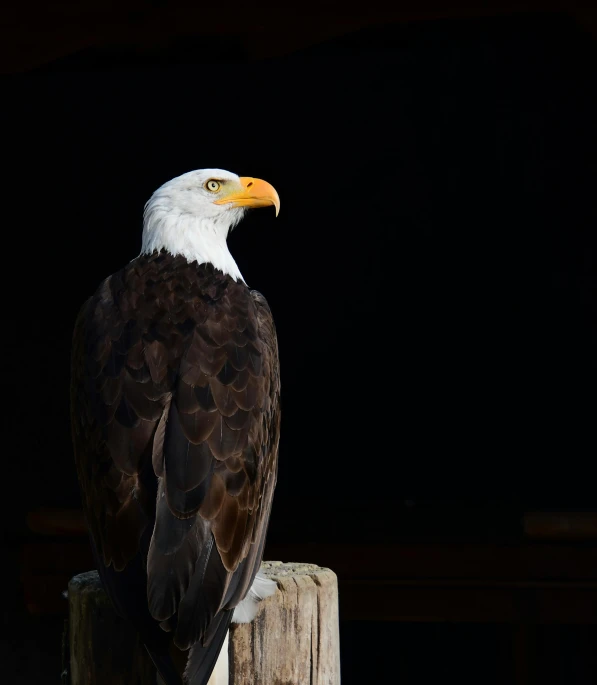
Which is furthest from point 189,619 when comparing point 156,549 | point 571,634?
point 571,634

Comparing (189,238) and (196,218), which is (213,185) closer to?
(196,218)

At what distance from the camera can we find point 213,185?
13.1 feet

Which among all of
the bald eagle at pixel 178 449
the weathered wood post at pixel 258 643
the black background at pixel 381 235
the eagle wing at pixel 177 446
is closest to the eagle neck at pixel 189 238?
the bald eagle at pixel 178 449

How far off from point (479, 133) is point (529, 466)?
6.19 ft

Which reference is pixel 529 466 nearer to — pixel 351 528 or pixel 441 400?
pixel 441 400

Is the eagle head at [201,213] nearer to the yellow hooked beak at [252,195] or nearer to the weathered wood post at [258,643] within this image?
the yellow hooked beak at [252,195]

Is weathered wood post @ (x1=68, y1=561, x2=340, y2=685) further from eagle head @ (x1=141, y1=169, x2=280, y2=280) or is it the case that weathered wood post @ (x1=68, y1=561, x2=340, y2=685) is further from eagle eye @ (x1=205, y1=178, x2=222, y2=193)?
eagle eye @ (x1=205, y1=178, x2=222, y2=193)

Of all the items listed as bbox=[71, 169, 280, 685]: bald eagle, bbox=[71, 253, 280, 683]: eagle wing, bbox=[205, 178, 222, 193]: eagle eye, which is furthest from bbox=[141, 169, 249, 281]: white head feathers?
bbox=[71, 253, 280, 683]: eagle wing

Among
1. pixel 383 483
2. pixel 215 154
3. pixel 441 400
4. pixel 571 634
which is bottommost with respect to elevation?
pixel 571 634

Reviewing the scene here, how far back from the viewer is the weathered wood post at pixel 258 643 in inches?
106

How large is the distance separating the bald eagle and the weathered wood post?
50mm

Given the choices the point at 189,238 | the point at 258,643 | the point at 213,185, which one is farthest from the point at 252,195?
the point at 258,643

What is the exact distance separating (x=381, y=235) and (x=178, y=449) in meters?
4.16

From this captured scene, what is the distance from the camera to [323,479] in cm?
698
